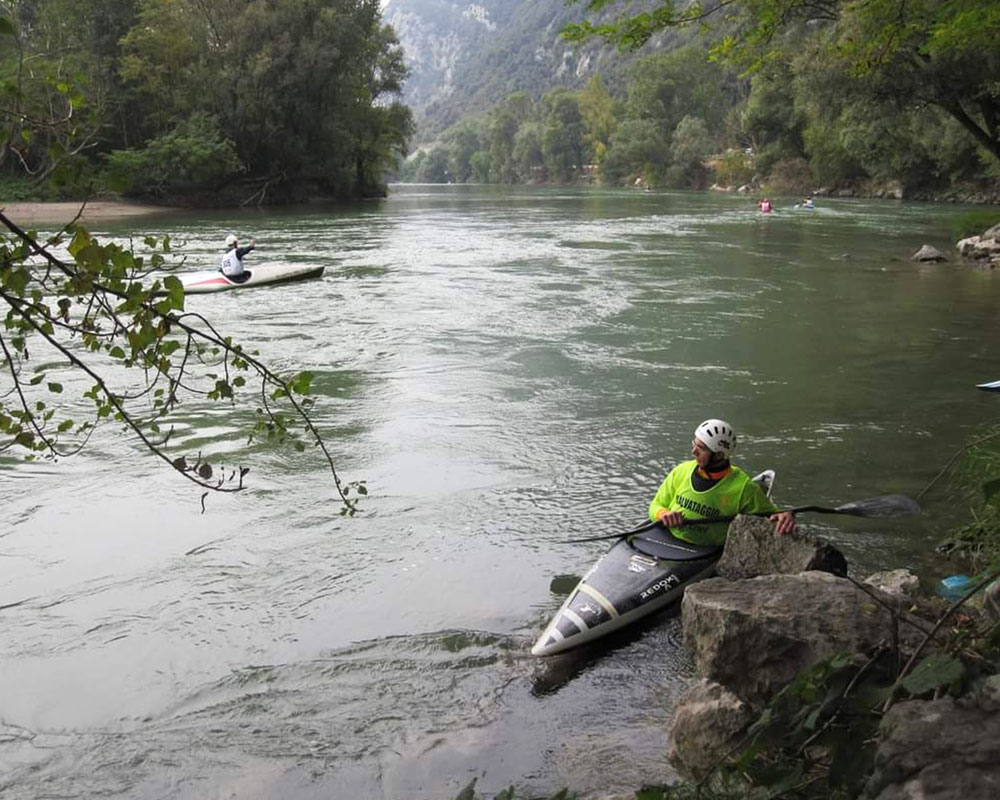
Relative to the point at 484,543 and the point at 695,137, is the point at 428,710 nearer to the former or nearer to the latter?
the point at 484,543

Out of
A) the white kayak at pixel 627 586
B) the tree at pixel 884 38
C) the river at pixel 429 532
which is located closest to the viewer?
the river at pixel 429 532

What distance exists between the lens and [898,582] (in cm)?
480

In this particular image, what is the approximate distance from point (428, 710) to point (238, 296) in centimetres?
1340

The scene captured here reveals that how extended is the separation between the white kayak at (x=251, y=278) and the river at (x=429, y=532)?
3.68 ft

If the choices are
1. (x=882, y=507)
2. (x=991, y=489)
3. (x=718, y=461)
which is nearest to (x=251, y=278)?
(x=718, y=461)

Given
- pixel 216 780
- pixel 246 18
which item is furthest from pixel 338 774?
pixel 246 18

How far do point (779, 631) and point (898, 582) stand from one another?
1552mm

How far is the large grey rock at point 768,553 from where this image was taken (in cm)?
488

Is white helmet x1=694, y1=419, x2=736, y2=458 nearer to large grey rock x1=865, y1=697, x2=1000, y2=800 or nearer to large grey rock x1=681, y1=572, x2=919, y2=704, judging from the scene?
large grey rock x1=681, y1=572, x2=919, y2=704

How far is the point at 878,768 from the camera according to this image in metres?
2.14

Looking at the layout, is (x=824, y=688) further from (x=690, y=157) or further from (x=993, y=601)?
(x=690, y=157)

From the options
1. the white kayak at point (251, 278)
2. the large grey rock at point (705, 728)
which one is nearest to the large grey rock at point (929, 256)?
the white kayak at point (251, 278)

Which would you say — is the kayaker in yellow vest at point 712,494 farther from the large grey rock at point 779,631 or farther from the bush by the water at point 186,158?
the bush by the water at point 186,158

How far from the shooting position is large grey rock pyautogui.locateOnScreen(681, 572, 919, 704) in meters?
3.54
